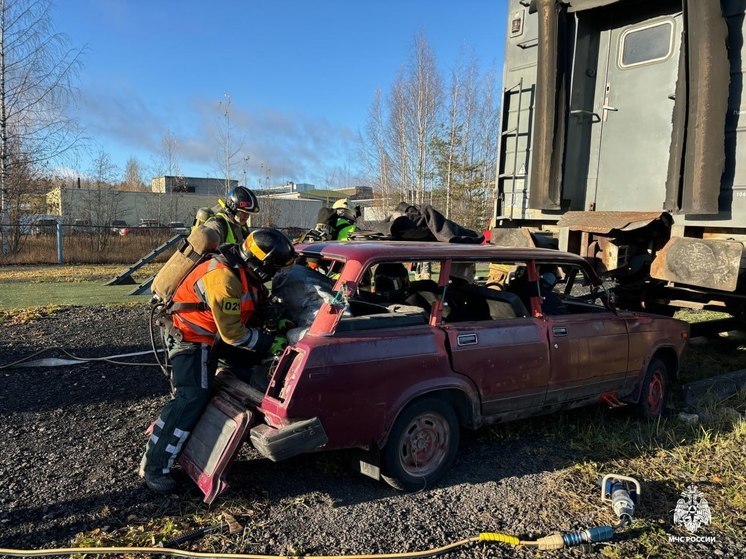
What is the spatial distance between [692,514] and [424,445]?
5.51 ft

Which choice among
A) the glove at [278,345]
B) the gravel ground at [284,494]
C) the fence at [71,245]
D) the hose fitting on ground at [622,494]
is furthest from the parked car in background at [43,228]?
the hose fitting on ground at [622,494]

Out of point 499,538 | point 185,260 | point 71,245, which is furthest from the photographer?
point 71,245

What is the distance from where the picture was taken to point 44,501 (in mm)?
3266

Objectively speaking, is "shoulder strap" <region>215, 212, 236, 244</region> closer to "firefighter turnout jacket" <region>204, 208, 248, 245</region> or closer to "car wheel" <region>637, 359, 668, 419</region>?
"firefighter turnout jacket" <region>204, 208, 248, 245</region>

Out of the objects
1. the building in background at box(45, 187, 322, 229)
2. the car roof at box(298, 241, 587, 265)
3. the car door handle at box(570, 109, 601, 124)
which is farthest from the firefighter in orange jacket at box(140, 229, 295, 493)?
the building in background at box(45, 187, 322, 229)

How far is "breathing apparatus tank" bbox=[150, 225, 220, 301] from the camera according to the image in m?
3.76

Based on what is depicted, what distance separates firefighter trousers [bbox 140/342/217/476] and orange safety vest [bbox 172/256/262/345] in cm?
7

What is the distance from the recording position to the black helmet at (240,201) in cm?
582

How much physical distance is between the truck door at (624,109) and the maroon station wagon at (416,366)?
6.79 ft

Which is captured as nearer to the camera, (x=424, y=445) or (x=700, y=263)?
(x=424, y=445)

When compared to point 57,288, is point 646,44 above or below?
above

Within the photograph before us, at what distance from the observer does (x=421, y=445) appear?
11.9 ft

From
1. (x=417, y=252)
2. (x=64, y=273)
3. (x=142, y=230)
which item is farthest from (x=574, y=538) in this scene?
(x=142, y=230)

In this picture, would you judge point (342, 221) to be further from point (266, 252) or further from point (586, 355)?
point (586, 355)
